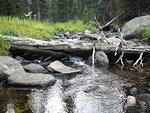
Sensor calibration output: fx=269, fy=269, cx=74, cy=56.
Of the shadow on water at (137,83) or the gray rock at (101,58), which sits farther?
the gray rock at (101,58)

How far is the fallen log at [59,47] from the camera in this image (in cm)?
1215

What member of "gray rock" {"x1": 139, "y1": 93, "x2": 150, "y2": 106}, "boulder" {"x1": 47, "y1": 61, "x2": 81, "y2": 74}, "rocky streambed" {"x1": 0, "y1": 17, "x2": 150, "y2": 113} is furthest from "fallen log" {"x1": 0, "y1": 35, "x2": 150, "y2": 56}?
"gray rock" {"x1": 139, "y1": 93, "x2": 150, "y2": 106}

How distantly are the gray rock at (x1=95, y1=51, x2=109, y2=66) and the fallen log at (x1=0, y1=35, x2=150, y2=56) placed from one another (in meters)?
0.29

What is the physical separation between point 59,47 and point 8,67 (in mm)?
3152

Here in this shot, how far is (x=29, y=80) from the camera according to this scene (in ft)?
29.7

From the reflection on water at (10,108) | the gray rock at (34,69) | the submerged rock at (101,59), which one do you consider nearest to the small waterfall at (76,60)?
the submerged rock at (101,59)

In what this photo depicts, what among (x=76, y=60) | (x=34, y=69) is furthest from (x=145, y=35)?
(x=34, y=69)

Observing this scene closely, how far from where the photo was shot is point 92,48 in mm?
13164

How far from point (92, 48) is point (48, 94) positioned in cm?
524

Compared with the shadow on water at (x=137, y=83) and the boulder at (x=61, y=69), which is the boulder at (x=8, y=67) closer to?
the boulder at (x=61, y=69)

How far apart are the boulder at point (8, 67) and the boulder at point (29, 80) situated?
24 centimetres

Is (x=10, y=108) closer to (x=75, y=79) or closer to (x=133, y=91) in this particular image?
(x=75, y=79)

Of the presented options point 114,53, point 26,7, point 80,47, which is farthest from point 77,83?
point 26,7

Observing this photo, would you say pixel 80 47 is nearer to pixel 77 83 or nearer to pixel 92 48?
pixel 92 48
